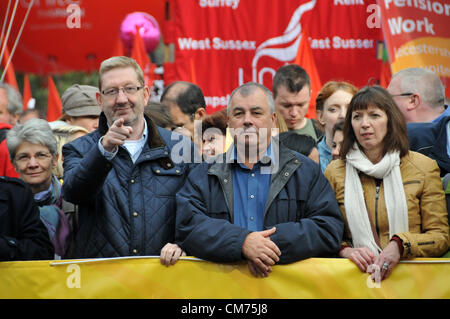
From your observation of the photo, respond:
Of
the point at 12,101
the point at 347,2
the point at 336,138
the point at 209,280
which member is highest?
the point at 347,2

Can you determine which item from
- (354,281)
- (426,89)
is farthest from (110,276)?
(426,89)

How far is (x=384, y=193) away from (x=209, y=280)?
114 cm

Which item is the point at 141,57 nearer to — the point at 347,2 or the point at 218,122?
the point at 347,2

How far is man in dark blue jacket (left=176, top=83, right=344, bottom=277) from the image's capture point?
13.8 ft

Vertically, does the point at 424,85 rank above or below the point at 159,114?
above

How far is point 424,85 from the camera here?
5941 millimetres

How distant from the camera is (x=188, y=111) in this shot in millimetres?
6598

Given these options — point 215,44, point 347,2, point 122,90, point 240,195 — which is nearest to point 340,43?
point 347,2

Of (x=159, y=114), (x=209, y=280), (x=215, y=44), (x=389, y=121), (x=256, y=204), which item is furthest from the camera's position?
(x=215, y=44)

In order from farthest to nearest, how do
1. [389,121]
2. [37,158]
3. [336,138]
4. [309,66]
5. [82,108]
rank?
1. [309,66]
2. [82,108]
3. [336,138]
4. [37,158]
5. [389,121]

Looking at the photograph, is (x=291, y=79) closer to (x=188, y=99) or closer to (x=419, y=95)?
(x=188, y=99)

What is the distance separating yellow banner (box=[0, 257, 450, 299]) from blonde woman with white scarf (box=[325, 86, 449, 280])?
0.30 ft

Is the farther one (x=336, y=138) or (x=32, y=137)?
(x=336, y=138)
